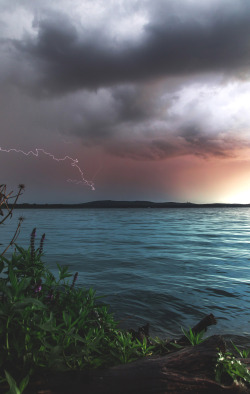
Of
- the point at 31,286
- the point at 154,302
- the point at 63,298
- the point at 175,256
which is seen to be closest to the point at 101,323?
the point at 63,298

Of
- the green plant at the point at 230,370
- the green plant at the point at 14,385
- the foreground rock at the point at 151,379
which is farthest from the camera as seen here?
the green plant at the point at 230,370

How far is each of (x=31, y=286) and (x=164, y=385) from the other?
2132 mm

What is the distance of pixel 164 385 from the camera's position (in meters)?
2.44

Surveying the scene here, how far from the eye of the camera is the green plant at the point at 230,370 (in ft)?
8.92

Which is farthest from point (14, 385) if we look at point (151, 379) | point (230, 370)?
point (230, 370)

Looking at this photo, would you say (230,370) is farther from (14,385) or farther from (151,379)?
(14,385)

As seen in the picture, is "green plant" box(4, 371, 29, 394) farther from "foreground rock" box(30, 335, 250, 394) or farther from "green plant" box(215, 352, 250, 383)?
"green plant" box(215, 352, 250, 383)

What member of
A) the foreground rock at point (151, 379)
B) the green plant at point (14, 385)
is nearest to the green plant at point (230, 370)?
the foreground rock at point (151, 379)

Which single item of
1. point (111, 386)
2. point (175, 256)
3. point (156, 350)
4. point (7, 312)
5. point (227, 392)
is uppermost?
point (7, 312)

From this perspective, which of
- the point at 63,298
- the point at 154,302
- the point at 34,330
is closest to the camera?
the point at 34,330

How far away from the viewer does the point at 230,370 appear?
9.14 ft

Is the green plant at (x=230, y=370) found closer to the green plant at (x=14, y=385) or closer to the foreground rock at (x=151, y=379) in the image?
the foreground rock at (x=151, y=379)

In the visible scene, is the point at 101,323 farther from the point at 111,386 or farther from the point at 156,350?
the point at 111,386

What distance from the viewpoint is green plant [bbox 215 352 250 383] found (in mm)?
2718
